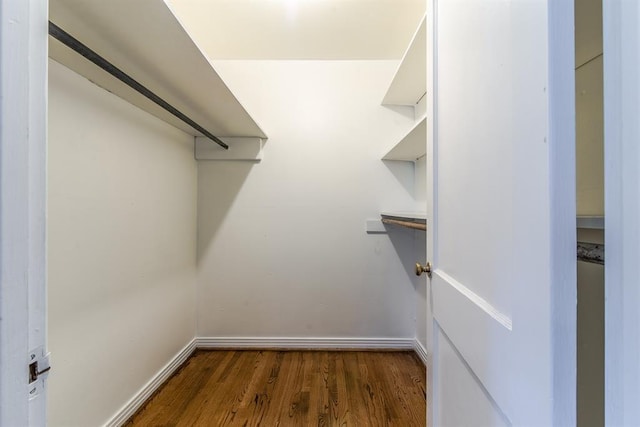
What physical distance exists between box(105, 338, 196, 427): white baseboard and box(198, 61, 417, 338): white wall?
243 mm

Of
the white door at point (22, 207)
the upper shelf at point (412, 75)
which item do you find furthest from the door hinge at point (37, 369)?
the upper shelf at point (412, 75)

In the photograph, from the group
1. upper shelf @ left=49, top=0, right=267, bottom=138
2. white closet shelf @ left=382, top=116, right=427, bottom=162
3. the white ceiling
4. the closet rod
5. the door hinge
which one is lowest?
the door hinge

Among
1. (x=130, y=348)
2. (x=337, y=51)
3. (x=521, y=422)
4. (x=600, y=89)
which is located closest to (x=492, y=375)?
(x=521, y=422)

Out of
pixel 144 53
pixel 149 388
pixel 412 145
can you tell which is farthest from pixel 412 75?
pixel 149 388

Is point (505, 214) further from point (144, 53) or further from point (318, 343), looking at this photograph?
point (318, 343)

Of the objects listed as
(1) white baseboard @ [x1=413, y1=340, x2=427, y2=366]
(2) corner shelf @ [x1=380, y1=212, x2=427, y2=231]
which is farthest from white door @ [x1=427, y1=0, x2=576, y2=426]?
(1) white baseboard @ [x1=413, y1=340, x2=427, y2=366]

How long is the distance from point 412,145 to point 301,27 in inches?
39.7

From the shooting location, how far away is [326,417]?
1369 millimetres

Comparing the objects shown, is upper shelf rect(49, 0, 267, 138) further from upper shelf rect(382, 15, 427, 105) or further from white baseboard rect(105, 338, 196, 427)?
white baseboard rect(105, 338, 196, 427)

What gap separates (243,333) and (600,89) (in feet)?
7.36

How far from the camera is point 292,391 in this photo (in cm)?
156

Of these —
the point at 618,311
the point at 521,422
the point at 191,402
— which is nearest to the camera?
the point at 618,311

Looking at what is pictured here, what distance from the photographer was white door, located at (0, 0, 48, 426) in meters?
0.36

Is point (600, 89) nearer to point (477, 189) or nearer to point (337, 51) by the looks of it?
point (477, 189)
